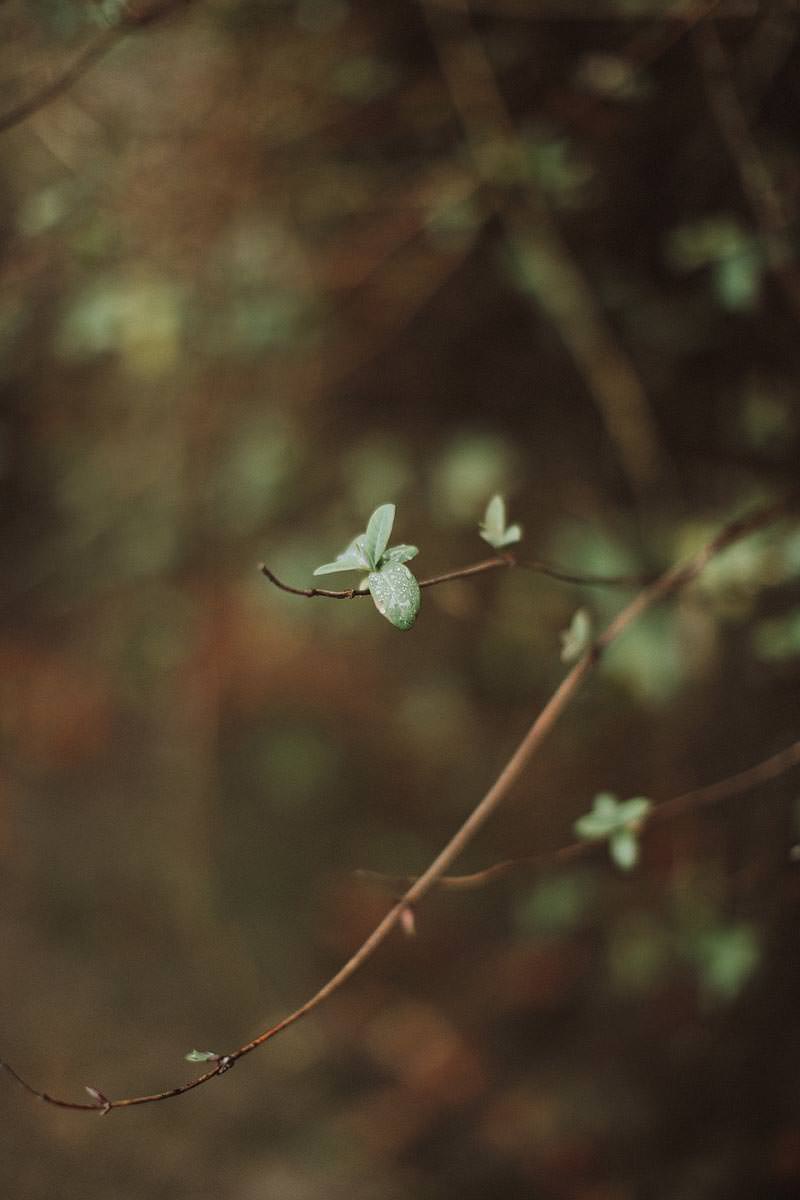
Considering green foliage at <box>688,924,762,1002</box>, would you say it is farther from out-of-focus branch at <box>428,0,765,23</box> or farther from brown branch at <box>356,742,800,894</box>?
out-of-focus branch at <box>428,0,765,23</box>

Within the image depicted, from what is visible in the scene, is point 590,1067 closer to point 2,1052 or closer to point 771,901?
point 771,901

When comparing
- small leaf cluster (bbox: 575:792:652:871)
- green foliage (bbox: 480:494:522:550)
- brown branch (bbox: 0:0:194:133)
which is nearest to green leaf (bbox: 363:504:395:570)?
green foliage (bbox: 480:494:522:550)

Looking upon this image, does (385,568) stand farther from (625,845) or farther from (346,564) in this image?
(625,845)

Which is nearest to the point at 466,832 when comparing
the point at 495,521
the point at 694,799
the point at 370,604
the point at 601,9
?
the point at 495,521

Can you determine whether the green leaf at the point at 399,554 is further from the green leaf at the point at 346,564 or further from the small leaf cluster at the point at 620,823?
the small leaf cluster at the point at 620,823

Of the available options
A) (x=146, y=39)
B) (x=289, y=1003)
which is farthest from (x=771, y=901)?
(x=146, y=39)
